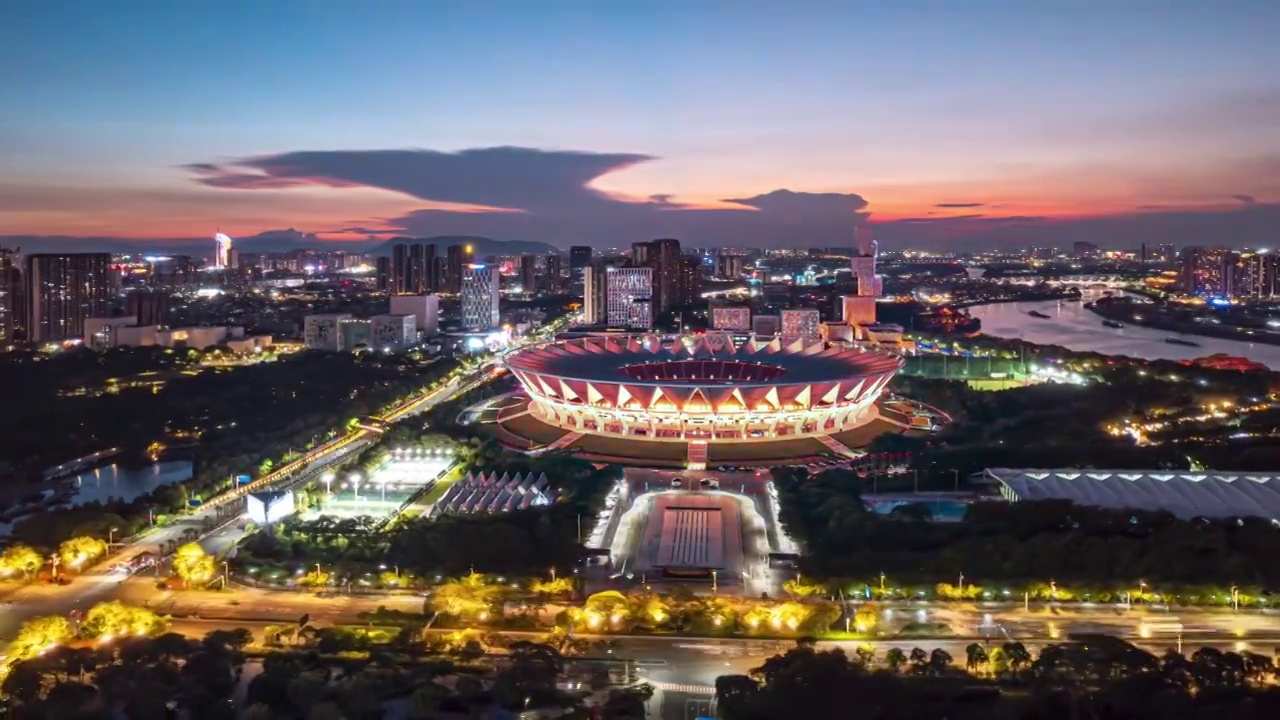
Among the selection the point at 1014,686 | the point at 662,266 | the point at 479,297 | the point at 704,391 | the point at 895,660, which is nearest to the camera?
the point at 1014,686

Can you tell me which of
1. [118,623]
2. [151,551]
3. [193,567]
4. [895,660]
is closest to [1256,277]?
[895,660]

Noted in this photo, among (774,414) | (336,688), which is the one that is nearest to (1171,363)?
(774,414)

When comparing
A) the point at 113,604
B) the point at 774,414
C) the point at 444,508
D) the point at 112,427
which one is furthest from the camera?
the point at 112,427

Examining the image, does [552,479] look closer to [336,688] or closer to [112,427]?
[336,688]

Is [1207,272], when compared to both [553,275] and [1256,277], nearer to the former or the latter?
[1256,277]

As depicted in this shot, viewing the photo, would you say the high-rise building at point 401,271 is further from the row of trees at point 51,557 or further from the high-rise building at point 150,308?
the row of trees at point 51,557
